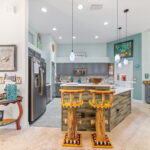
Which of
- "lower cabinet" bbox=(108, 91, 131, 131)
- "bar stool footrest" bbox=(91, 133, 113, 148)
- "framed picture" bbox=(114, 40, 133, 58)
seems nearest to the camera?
"bar stool footrest" bbox=(91, 133, 113, 148)

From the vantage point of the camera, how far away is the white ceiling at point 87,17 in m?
3.52

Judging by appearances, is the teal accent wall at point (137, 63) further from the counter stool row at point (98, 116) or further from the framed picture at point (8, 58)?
the framed picture at point (8, 58)

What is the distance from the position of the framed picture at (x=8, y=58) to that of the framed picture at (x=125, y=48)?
5.78m

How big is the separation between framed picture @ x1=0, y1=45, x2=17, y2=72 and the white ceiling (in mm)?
1701

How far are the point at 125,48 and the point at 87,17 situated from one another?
334 centimetres

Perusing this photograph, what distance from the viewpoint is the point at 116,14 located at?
13.5 ft

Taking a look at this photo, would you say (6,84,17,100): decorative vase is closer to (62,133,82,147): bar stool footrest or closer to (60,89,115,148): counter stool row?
(60,89,115,148): counter stool row

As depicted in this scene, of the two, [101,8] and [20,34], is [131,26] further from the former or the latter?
[20,34]

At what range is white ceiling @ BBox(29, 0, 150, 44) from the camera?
3518mm

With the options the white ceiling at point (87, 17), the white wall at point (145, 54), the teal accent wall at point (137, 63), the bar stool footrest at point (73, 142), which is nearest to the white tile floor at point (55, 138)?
the bar stool footrest at point (73, 142)

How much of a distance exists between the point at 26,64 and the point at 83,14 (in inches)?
110

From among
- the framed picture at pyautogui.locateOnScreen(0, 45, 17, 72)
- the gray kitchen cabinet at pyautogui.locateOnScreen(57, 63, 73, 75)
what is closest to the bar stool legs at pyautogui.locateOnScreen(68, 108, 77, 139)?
the framed picture at pyautogui.locateOnScreen(0, 45, 17, 72)

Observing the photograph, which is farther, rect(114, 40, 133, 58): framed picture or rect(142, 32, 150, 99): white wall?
rect(114, 40, 133, 58): framed picture

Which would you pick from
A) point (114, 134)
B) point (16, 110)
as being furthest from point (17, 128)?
point (114, 134)
